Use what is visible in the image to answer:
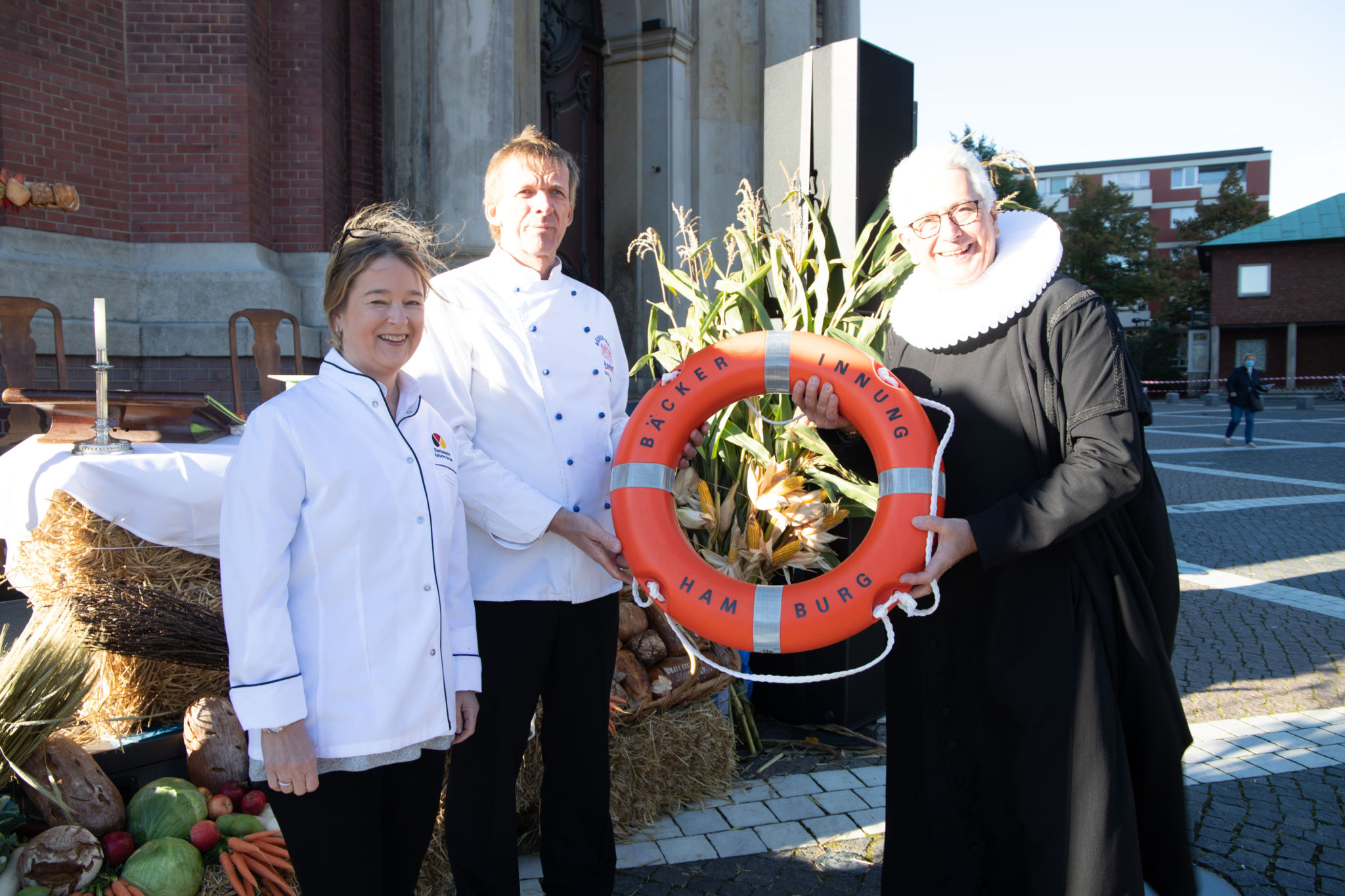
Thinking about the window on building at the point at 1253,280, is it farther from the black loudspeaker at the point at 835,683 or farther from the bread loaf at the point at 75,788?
the bread loaf at the point at 75,788

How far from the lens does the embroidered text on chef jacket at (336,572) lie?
1.38 m

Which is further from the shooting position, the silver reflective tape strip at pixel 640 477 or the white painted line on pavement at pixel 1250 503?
the white painted line on pavement at pixel 1250 503

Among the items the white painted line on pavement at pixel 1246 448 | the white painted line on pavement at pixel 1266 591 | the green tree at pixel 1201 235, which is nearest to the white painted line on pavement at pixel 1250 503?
the white painted line on pavement at pixel 1266 591

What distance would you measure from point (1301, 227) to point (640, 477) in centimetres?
3668

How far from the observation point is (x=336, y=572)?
1451 mm

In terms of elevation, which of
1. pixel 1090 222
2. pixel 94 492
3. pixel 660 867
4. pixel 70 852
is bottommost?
pixel 660 867

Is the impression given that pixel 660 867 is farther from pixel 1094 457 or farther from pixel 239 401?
pixel 239 401

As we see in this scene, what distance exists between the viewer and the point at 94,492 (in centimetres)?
235

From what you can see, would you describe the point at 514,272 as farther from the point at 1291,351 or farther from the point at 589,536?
the point at 1291,351

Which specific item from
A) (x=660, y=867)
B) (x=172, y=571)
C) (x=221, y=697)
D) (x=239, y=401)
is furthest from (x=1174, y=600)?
(x=239, y=401)

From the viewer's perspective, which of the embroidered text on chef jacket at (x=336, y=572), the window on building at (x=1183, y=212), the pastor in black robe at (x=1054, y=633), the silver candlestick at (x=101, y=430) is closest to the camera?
the embroidered text on chef jacket at (x=336, y=572)

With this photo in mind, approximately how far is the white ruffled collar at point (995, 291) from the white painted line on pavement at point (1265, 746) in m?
1.91

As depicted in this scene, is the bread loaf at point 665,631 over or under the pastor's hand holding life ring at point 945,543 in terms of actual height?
under

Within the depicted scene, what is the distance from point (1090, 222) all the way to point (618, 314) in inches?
1234
